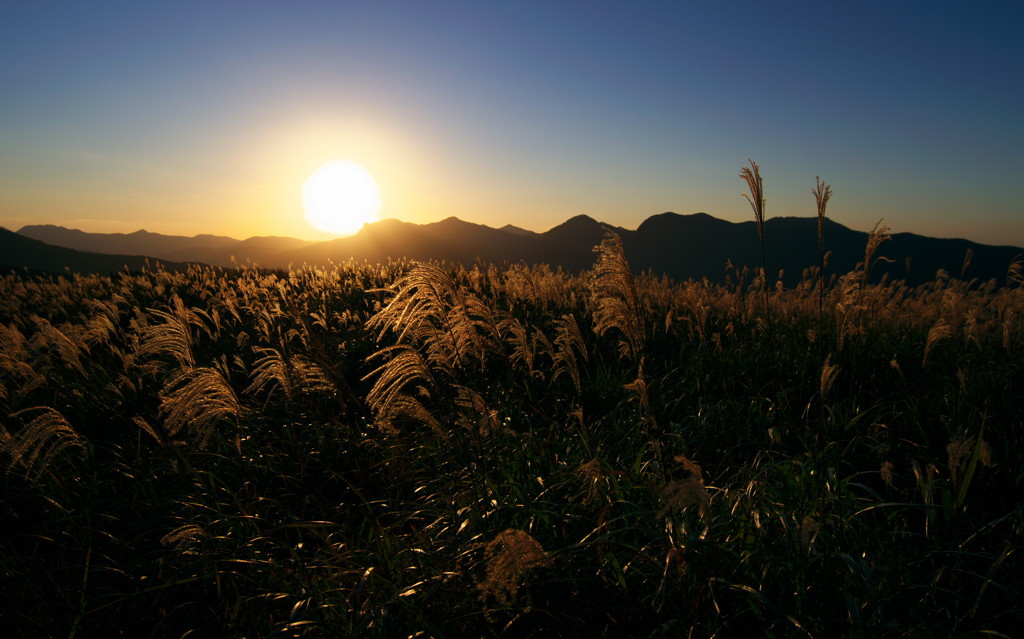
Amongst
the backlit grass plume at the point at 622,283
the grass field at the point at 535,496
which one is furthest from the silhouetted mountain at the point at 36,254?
the backlit grass plume at the point at 622,283

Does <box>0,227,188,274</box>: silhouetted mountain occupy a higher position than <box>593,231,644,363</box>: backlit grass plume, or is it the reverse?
<box>0,227,188,274</box>: silhouetted mountain

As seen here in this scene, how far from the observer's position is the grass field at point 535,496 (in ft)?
7.27

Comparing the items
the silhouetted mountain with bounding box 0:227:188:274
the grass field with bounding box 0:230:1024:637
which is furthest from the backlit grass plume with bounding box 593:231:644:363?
the silhouetted mountain with bounding box 0:227:188:274

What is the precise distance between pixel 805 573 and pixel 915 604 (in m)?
0.48

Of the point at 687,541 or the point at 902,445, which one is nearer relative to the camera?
the point at 687,541

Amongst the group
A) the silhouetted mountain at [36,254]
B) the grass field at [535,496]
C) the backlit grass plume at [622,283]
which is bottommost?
the grass field at [535,496]

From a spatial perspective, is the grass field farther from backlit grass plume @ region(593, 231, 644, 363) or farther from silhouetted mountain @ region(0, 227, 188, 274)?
→ silhouetted mountain @ region(0, 227, 188, 274)

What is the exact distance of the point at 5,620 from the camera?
96.5 inches

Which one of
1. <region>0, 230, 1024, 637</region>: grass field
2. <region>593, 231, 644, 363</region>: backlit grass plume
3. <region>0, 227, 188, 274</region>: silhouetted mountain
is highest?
<region>0, 227, 188, 274</region>: silhouetted mountain

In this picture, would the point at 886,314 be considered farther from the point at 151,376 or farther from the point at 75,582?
the point at 151,376

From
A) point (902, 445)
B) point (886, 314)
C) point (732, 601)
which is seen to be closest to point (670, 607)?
point (732, 601)

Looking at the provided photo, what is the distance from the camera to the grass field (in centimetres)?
221

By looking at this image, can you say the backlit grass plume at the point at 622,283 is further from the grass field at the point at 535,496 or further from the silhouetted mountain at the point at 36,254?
the silhouetted mountain at the point at 36,254

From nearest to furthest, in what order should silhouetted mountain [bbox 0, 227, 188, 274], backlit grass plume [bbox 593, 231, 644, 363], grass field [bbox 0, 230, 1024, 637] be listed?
grass field [bbox 0, 230, 1024, 637] → backlit grass plume [bbox 593, 231, 644, 363] → silhouetted mountain [bbox 0, 227, 188, 274]
